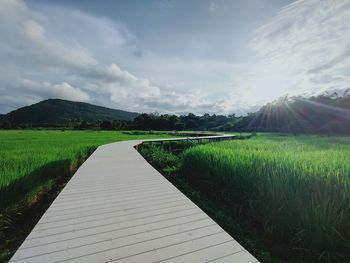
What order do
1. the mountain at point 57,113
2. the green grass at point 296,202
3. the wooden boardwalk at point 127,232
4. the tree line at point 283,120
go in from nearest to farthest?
the wooden boardwalk at point 127,232
the green grass at point 296,202
the tree line at point 283,120
the mountain at point 57,113

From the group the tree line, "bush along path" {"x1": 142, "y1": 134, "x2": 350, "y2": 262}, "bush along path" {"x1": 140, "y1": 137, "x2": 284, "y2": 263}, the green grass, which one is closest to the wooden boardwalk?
"bush along path" {"x1": 140, "y1": 137, "x2": 284, "y2": 263}

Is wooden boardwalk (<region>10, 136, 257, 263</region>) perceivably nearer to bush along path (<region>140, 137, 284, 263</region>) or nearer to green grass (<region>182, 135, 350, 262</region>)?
bush along path (<region>140, 137, 284, 263</region>)

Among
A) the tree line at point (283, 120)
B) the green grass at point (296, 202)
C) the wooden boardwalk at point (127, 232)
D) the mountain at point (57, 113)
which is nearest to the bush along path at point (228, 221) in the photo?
the green grass at point (296, 202)

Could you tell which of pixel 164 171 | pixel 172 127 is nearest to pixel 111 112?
pixel 172 127

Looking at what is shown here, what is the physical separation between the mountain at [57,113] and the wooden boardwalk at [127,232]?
76954 mm

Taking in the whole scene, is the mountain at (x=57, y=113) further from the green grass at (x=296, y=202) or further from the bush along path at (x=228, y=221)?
the green grass at (x=296, y=202)

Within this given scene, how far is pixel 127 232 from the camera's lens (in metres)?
2.38

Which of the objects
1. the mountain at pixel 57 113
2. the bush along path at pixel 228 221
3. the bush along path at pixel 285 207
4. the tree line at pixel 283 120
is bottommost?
the bush along path at pixel 228 221

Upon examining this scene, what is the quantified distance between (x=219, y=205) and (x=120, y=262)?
3.94m

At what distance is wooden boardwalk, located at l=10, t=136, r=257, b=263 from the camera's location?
76.8 inches

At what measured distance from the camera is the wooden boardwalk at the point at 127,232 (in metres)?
1.95

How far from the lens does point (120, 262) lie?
1.86 metres

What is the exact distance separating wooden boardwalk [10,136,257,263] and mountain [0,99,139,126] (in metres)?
77.0

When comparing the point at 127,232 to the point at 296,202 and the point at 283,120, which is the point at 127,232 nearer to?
the point at 296,202
